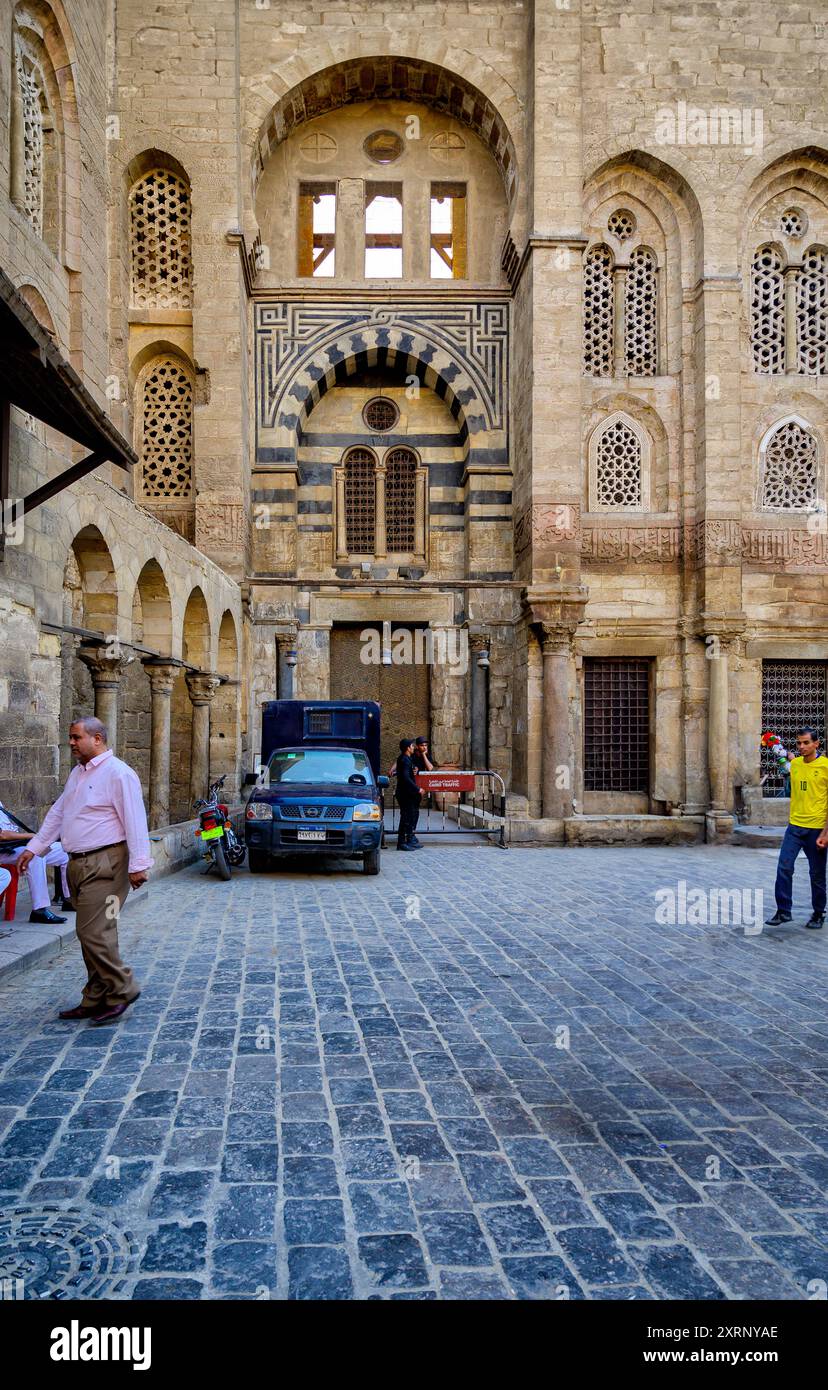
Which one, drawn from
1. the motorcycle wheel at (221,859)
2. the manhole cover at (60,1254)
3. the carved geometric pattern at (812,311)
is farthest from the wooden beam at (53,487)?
the carved geometric pattern at (812,311)

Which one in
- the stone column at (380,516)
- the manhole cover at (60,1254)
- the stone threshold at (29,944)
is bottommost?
the stone threshold at (29,944)

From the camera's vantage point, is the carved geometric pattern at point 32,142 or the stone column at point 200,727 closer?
the carved geometric pattern at point 32,142

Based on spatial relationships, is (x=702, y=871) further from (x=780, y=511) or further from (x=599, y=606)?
(x=780, y=511)

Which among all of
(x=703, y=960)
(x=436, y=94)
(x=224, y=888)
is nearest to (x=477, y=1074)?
(x=703, y=960)

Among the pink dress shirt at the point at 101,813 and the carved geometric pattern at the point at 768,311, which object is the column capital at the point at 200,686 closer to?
the pink dress shirt at the point at 101,813

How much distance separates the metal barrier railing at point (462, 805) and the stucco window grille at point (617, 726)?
2.10 metres

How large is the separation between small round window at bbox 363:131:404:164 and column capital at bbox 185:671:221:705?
40.4ft

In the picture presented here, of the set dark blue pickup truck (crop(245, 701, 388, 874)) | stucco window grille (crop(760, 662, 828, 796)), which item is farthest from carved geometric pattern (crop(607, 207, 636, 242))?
dark blue pickup truck (crop(245, 701, 388, 874))

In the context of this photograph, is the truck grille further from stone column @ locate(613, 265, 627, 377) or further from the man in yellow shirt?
stone column @ locate(613, 265, 627, 377)

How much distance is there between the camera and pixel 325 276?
1859 cm

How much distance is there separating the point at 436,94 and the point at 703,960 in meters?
18.4

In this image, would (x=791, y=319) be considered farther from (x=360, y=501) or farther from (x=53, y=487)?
(x=53, y=487)

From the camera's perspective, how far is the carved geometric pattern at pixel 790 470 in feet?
57.2

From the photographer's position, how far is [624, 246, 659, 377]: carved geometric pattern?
17.6 m
